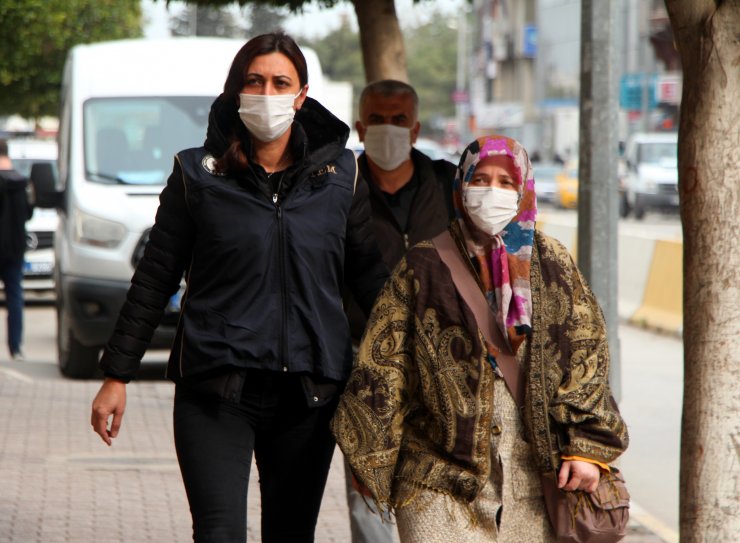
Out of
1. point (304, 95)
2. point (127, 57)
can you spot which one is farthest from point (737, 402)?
point (127, 57)

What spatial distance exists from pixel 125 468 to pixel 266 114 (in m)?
4.35

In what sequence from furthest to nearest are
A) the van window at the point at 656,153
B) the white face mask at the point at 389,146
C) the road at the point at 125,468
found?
the van window at the point at 656,153 → the road at the point at 125,468 → the white face mask at the point at 389,146

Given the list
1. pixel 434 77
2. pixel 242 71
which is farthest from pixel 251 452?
pixel 434 77

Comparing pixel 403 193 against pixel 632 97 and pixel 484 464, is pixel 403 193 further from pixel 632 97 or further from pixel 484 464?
pixel 632 97

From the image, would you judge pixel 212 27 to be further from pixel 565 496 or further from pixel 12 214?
pixel 565 496

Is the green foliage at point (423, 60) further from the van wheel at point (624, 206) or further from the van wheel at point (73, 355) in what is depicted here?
the van wheel at point (73, 355)

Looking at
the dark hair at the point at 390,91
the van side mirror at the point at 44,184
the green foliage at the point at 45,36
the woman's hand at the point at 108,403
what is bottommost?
the woman's hand at the point at 108,403

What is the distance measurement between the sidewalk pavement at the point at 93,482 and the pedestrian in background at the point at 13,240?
2.59 meters

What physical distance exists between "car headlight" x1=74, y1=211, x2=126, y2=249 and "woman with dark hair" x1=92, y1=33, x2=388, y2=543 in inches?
288

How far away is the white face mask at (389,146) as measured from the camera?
17.8 feet

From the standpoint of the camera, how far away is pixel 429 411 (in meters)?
3.64

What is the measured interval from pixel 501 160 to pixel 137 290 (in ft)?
3.32

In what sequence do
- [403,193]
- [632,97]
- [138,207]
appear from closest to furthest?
[403,193], [138,207], [632,97]

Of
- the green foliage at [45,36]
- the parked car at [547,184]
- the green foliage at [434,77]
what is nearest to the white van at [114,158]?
the green foliage at [45,36]
